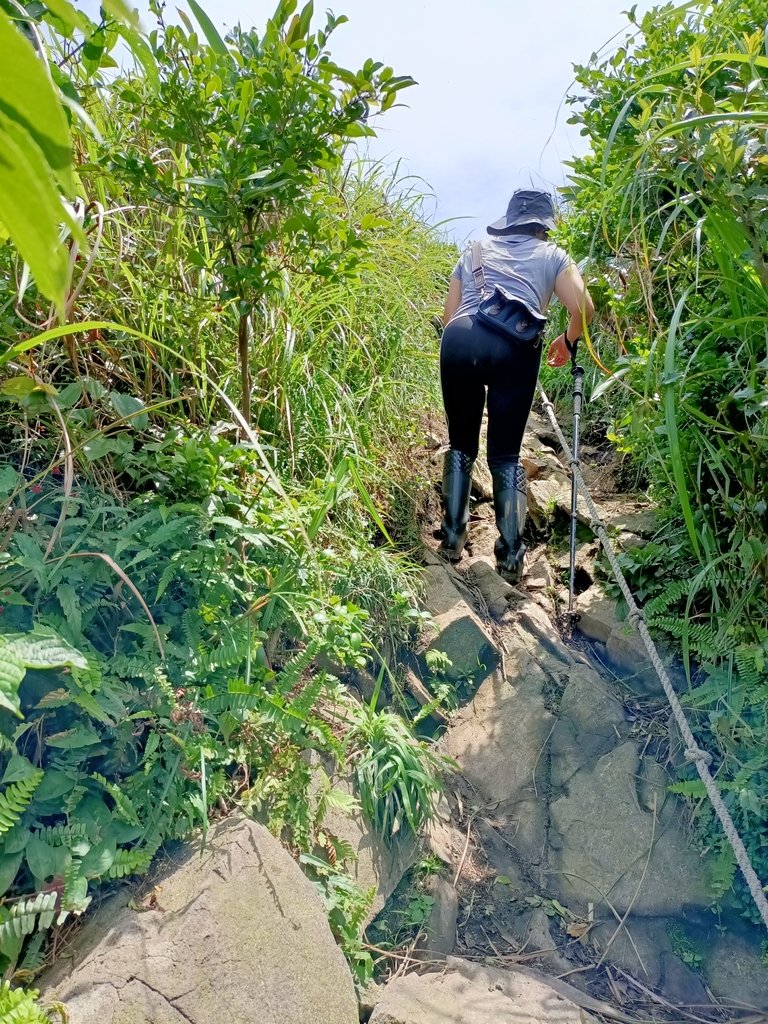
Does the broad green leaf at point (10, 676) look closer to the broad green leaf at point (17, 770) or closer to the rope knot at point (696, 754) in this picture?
the broad green leaf at point (17, 770)

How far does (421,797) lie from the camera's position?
2.37 metres

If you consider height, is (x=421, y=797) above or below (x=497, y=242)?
below

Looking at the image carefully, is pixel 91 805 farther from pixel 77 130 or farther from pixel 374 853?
pixel 77 130

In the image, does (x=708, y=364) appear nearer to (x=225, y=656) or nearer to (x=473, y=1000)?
(x=225, y=656)

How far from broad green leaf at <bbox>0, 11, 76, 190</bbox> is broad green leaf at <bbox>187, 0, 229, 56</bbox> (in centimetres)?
193

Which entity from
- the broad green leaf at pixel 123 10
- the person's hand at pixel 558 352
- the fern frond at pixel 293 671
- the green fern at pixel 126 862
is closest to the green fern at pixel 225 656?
the fern frond at pixel 293 671

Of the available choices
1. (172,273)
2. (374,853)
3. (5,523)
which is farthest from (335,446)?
(374,853)

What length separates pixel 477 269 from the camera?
3789 millimetres

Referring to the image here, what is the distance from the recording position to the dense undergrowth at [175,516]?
5.26 ft

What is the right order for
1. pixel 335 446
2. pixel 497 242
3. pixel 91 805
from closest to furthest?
1. pixel 91 805
2. pixel 335 446
3. pixel 497 242

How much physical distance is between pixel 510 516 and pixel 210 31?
247cm

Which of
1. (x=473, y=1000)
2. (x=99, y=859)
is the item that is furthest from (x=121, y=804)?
(x=473, y=1000)

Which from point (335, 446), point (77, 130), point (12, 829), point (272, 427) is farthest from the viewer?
point (335, 446)

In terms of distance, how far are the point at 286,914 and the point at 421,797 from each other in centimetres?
78
